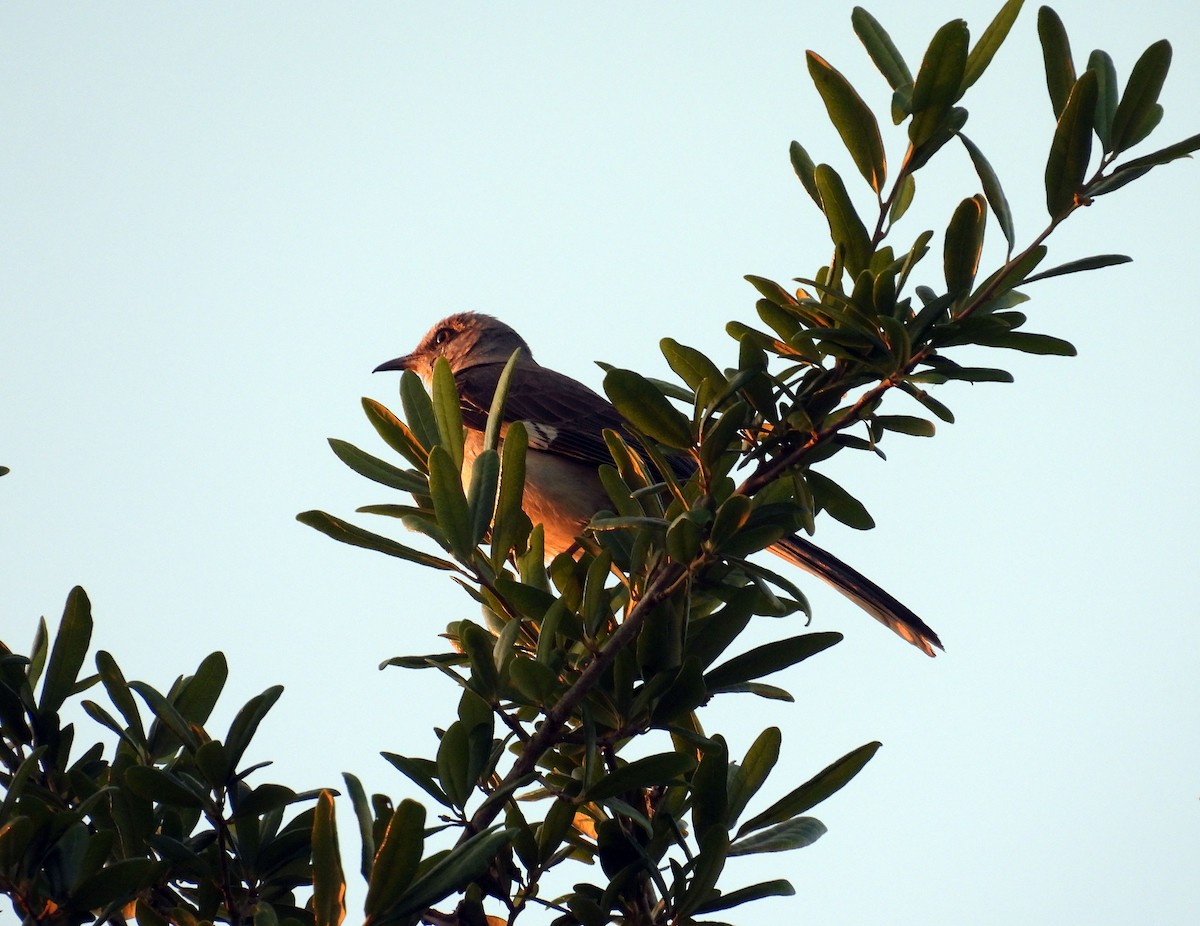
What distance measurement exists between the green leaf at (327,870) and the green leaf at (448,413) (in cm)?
84

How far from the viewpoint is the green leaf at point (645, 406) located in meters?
2.28

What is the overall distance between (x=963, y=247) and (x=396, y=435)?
126cm

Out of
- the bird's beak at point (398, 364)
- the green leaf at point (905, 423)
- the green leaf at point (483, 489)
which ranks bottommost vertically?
the green leaf at point (483, 489)

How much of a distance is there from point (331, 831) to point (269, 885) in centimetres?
39

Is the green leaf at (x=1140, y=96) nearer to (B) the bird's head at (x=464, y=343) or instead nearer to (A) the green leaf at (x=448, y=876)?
(A) the green leaf at (x=448, y=876)

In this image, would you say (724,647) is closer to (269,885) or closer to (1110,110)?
(269,885)

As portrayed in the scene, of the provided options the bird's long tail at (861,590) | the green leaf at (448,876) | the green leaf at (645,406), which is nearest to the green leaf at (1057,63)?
the green leaf at (645,406)

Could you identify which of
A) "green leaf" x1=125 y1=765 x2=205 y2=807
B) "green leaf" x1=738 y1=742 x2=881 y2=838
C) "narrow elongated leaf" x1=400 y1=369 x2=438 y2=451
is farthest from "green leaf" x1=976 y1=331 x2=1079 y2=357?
"green leaf" x1=125 y1=765 x2=205 y2=807

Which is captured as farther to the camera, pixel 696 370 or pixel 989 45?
pixel 696 370

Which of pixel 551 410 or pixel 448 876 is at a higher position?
pixel 551 410

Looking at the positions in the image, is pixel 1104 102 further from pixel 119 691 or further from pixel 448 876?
pixel 119 691

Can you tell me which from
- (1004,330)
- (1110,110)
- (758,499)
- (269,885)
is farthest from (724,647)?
(1110,110)

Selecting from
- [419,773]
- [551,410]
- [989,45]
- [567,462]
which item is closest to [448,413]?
[419,773]

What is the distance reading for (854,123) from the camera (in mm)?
2373
